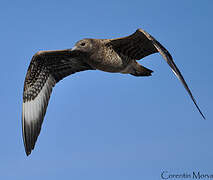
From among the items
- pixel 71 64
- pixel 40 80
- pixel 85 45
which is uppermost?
pixel 85 45

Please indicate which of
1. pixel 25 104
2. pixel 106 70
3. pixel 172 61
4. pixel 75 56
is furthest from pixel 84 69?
pixel 172 61

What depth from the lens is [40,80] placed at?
29.7ft

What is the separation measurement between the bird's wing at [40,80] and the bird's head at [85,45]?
1.52 feet

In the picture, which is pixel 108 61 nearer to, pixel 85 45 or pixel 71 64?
pixel 85 45

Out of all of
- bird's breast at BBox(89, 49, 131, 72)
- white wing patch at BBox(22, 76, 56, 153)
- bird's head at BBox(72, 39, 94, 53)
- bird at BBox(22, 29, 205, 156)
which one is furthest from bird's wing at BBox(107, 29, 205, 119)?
white wing patch at BBox(22, 76, 56, 153)

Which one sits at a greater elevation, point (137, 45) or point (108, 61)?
point (137, 45)

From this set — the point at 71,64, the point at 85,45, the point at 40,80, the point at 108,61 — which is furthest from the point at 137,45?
the point at 40,80

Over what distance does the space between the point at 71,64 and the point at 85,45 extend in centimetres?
115

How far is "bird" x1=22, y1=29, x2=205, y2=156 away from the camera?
314 inches

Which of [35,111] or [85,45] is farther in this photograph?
[35,111]

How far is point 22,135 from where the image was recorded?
341 inches

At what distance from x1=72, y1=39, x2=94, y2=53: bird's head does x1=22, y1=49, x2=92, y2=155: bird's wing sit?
0.46 meters

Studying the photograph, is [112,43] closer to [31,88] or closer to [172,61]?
[172,61]

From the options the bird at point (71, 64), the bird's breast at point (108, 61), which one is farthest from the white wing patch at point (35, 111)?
the bird's breast at point (108, 61)
